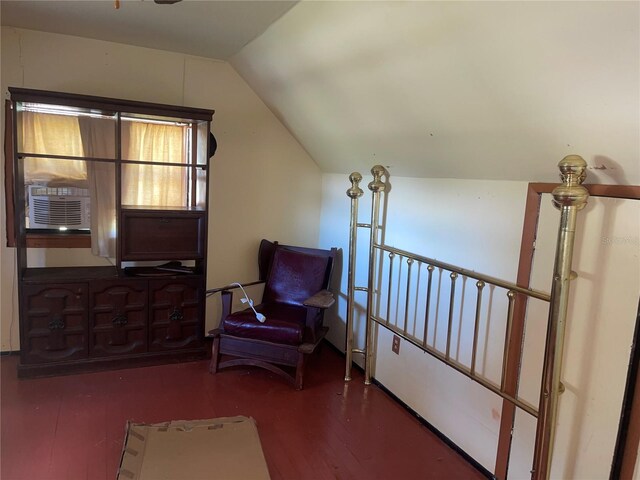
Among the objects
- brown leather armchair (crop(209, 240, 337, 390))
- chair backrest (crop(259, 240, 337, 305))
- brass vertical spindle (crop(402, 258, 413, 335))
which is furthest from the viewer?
chair backrest (crop(259, 240, 337, 305))

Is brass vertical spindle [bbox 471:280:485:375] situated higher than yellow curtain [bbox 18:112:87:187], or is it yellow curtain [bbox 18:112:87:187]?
yellow curtain [bbox 18:112:87:187]

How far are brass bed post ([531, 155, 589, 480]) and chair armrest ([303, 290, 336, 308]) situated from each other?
1.62m

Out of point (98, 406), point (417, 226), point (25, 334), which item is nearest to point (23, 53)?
point (25, 334)

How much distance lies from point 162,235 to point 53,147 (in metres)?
0.95

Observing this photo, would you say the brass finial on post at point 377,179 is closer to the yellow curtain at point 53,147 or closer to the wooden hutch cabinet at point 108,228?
the wooden hutch cabinet at point 108,228

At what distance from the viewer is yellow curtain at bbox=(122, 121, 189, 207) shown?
3.32m

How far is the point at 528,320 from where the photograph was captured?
2000 millimetres

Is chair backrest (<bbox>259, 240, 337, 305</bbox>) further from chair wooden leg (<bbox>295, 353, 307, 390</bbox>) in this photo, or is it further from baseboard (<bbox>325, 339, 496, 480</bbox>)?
baseboard (<bbox>325, 339, 496, 480</bbox>)

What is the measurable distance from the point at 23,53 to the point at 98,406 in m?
2.40

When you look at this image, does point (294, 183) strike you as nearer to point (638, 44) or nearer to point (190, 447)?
point (190, 447)

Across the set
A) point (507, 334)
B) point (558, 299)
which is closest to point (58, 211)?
point (507, 334)

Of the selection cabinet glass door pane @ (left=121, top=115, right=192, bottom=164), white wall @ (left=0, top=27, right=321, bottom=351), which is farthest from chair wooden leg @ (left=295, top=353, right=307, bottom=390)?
cabinet glass door pane @ (left=121, top=115, right=192, bottom=164)

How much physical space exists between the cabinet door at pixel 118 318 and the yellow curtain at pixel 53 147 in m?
0.79

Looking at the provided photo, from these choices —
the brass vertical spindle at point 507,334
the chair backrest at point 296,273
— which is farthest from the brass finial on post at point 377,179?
the brass vertical spindle at point 507,334
